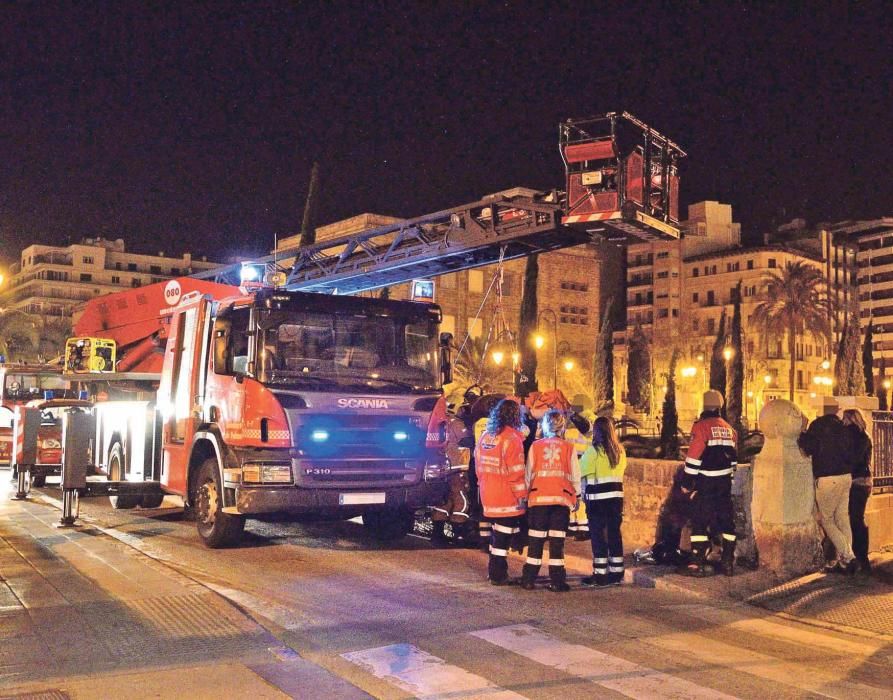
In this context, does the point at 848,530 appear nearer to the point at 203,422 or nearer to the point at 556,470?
the point at 556,470

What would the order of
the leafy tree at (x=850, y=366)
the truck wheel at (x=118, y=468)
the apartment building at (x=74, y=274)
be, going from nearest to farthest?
the truck wheel at (x=118, y=468), the leafy tree at (x=850, y=366), the apartment building at (x=74, y=274)

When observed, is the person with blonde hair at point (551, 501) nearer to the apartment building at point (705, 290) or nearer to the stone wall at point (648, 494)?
the stone wall at point (648, 494)

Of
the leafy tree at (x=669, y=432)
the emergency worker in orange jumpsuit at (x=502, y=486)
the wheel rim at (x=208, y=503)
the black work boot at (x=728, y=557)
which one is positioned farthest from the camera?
the leafy tree at (x=669, y=432)

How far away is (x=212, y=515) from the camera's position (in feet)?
34.3

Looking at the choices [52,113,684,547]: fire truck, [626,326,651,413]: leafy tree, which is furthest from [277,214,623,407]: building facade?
[52,113,684,547]: fire truck

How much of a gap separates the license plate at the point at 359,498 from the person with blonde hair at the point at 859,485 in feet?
16.5

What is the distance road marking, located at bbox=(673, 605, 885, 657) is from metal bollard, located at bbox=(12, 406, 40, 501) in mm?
12551

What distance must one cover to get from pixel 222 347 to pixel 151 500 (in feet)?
17.5

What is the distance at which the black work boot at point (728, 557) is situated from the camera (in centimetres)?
893

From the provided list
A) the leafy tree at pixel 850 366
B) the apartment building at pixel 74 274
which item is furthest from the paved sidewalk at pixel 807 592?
the apartment building at pixel 74 274

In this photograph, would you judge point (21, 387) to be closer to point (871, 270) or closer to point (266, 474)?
point (266, 474)

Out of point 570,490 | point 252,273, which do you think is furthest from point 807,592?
point 252,273

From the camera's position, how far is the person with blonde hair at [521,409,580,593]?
27.5 feet

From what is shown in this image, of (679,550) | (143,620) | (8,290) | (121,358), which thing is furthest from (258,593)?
(8,290)
